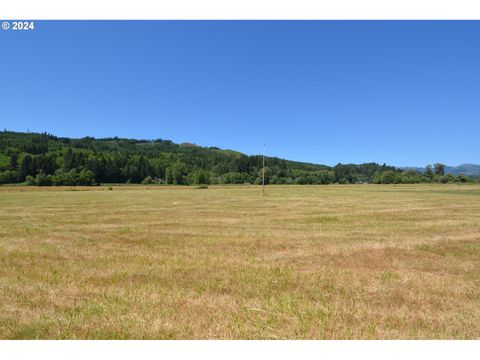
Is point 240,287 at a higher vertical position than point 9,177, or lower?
→ lower

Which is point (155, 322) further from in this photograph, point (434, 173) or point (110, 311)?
point (434, 173)

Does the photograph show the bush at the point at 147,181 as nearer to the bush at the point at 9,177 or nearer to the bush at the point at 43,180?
the bush at the point at 43,180

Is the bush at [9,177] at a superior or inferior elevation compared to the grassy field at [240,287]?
superior

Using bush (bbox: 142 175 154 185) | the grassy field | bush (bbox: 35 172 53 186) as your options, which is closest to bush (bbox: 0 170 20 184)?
bush (bbox: 35 172 53 186)

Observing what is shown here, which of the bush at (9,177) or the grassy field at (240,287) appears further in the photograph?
the bush at (9,177)

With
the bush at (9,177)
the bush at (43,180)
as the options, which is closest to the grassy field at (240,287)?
the bush at (43,180)

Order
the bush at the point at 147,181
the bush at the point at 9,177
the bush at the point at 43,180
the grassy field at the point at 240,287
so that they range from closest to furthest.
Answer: the grassy field at the point at 240,287
the bush at the point at 43,180
the bush at the point at 9,177
the bush at the point at 147,181

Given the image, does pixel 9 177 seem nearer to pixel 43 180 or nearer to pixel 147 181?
pixel 43 180

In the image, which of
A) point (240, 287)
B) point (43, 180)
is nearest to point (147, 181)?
point (43, 180)

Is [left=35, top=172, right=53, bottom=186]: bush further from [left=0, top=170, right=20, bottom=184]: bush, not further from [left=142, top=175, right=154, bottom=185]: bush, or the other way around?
[left=142, top=175, right=154, bottom=185]: bush

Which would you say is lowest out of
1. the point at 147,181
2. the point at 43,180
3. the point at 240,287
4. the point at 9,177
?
the point at 240,287

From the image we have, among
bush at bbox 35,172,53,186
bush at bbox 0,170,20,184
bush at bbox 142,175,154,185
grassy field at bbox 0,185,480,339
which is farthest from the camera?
bush at bbox 142,175,154,185

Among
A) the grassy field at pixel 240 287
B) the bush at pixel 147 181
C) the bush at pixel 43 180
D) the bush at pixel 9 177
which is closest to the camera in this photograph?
the grassy field at pixel 240 287
